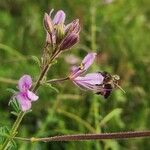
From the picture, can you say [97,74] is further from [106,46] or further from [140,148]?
[106,46]

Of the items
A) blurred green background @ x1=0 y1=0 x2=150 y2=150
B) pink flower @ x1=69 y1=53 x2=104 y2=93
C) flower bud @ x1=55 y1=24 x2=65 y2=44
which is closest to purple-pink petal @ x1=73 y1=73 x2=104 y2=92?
pink flower @ x1=69 y1=53 x2=104 y2=93

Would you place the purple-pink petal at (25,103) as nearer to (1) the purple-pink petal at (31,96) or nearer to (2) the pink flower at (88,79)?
(1) the purple-pink petal at (31,96)

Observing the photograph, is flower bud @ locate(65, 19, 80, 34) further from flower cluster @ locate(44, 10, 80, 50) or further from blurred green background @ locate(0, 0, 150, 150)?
blurred green background @ locate(0, 0, 150, 150)

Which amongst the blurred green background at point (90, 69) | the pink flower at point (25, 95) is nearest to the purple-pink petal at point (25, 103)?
the pink flower at point (25, 95)

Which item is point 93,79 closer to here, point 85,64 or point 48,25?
point 85,64

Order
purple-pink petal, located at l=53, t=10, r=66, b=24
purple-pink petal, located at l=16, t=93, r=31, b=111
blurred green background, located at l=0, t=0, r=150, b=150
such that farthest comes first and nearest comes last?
blurred green background, located at l=0, t=0, r=150, b=150
purple-pink petal, located at l=53, t=10, r=66, b=24
purple-pink petal, located at l=16, t=93, r=31, b=111

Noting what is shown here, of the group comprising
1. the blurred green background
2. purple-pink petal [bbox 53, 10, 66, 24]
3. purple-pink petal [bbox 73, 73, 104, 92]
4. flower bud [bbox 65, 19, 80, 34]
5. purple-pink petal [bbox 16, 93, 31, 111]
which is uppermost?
the blurred green background
